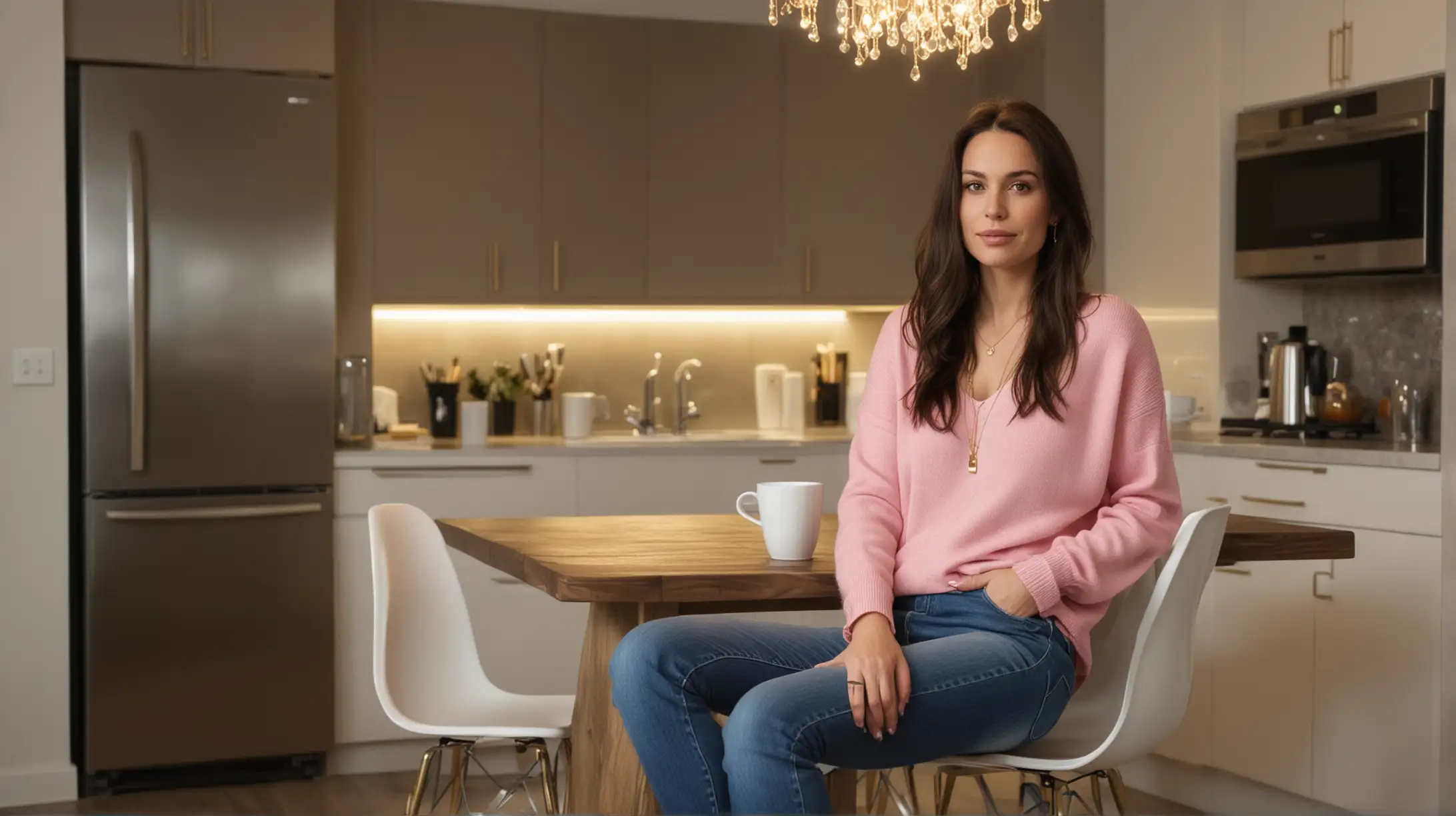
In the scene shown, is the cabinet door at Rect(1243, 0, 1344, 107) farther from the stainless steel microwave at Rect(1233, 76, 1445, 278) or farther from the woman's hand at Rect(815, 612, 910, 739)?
the woman's hand at Rect(815, 612, 910, 739)

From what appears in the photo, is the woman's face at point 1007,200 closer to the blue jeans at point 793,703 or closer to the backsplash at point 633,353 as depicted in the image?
the blue jeans at point 793,703

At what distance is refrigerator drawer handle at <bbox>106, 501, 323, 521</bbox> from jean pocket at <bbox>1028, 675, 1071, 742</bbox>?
269 centimetres

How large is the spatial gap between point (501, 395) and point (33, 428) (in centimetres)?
140

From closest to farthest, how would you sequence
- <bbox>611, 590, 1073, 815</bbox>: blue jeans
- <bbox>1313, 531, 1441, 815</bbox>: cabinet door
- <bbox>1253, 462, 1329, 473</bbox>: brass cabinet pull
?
<bbox>611, 590, 1073, 815</bbox>: blue jeans < <bbox>1313, 531, 1441, 815</bbox>: cabinet door < <bbox>1253, 462, 1329, 473</bbox>: brass cabinet pull

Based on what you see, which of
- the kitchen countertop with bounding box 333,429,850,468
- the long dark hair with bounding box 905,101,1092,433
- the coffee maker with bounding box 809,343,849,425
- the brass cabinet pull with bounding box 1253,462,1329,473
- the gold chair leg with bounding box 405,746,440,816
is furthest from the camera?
the coffee maker with bounding box 809,343,849,425

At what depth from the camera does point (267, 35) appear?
420 cm

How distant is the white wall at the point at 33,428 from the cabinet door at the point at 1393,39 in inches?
133

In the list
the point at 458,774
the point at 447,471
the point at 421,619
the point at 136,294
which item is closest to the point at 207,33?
the point at 136,294

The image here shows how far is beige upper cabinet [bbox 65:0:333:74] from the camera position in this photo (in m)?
4.05

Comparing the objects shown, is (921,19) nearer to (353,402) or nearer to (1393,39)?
(1393,39)

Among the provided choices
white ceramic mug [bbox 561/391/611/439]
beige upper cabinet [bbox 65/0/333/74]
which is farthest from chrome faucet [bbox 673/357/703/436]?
beige upper cabinet [bbox 65/0/333/74]

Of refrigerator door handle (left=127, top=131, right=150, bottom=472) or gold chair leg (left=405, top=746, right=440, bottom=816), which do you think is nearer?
gold chair leg (left=405, top=746, right=440, bottom=816)

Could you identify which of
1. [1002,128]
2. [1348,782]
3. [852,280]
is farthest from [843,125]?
[1002,128]

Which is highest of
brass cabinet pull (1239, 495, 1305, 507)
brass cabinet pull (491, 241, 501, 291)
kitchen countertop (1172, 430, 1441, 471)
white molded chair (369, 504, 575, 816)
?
brass cabinet pull (491, 241, 501, 291)
